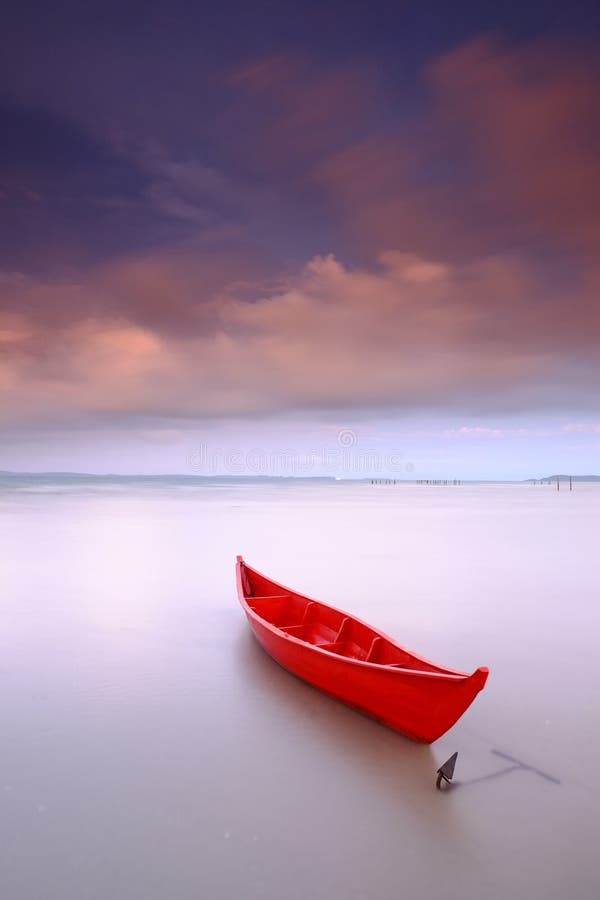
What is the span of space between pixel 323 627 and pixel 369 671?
2763mm

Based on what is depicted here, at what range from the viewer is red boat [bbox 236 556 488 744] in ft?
14.7

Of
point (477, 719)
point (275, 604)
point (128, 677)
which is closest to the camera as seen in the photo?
point (477, 719)

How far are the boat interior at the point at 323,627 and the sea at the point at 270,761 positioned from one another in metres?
0.56

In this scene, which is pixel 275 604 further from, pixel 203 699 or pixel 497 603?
pixel 497 603

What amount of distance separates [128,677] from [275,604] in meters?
2.52

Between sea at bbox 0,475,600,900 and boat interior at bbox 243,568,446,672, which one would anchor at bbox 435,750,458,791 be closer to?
sea at bbox 0,475,600,900

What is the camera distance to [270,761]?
4.84 meters

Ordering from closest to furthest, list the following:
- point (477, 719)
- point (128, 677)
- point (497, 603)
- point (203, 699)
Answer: point (477, 719) < point (203, 699) < point (128, 677) < point (497, 603)

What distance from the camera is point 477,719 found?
5609 millimetres

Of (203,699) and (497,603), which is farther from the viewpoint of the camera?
(497,603)

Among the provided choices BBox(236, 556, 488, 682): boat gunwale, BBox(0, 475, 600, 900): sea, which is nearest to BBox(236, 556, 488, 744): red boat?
BBox(236, 556, 488, 682): boat gunwale

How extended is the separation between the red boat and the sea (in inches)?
10.3

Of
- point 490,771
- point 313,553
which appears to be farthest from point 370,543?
point 490,771

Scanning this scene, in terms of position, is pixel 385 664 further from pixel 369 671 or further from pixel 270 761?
pixel 270 761
